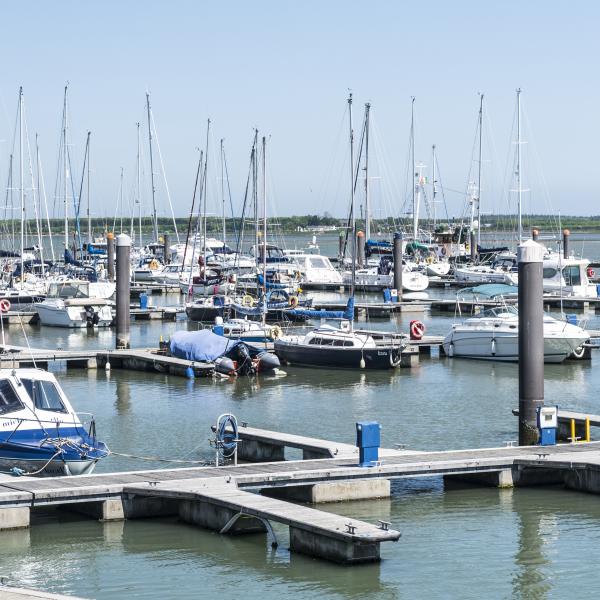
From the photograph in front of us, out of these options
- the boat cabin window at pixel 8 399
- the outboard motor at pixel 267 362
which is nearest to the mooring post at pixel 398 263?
the outboard motor at pixel 267 362

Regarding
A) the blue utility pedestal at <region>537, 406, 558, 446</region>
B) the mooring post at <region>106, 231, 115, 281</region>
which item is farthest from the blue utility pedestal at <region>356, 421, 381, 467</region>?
the mooring post at <region>106, 231, 115, 281</region>

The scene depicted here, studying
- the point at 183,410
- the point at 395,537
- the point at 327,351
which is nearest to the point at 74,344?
the point at 327,351

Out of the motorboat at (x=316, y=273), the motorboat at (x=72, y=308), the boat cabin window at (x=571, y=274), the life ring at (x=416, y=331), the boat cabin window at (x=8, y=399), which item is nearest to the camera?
the boat cabin window at (x=8, y=399)

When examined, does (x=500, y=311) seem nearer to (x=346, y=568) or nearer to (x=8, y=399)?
(x=8, y=399)

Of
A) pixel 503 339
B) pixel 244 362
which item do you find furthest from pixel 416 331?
pixel 244 362

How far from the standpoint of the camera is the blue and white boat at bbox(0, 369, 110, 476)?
25312 mm

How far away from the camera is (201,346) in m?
44.7

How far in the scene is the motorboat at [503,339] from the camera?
4669 cm

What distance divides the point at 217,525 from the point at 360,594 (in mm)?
3724

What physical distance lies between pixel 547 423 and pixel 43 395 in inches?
387

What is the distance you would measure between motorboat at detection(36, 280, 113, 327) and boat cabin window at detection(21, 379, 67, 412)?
3657cm

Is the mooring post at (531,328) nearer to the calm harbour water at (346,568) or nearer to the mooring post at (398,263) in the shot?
the calm harbour water at (346,568)

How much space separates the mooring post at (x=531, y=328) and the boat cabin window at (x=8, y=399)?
9.80 metres

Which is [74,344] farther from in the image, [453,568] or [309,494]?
[453,568]
